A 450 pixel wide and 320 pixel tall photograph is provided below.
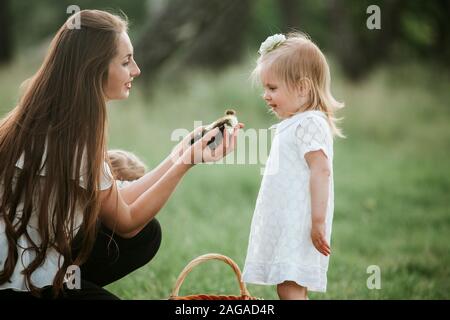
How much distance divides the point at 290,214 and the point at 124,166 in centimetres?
98

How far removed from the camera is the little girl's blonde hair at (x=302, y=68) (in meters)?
2.97

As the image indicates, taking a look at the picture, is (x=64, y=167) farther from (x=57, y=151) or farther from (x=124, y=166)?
(x=124, y=166)

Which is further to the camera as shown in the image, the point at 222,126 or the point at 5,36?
the point at 5,36

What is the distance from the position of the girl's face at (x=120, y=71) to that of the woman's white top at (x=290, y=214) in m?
0.69

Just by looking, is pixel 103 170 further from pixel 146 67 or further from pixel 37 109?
pixel 146 67

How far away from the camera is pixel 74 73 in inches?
108

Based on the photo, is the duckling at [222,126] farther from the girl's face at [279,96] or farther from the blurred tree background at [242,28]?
the blurred tree background at [242,28]

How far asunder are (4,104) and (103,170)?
5883 mm

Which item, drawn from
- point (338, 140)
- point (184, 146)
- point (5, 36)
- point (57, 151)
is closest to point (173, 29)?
point (338, 140)

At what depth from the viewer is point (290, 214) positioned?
2918 millimetres

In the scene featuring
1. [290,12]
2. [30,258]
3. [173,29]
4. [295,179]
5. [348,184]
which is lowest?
[348,184]

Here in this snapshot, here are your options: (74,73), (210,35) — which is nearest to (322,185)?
(74,73)

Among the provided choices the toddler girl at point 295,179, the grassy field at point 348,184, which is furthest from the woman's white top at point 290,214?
the grassy field at point 348,184
